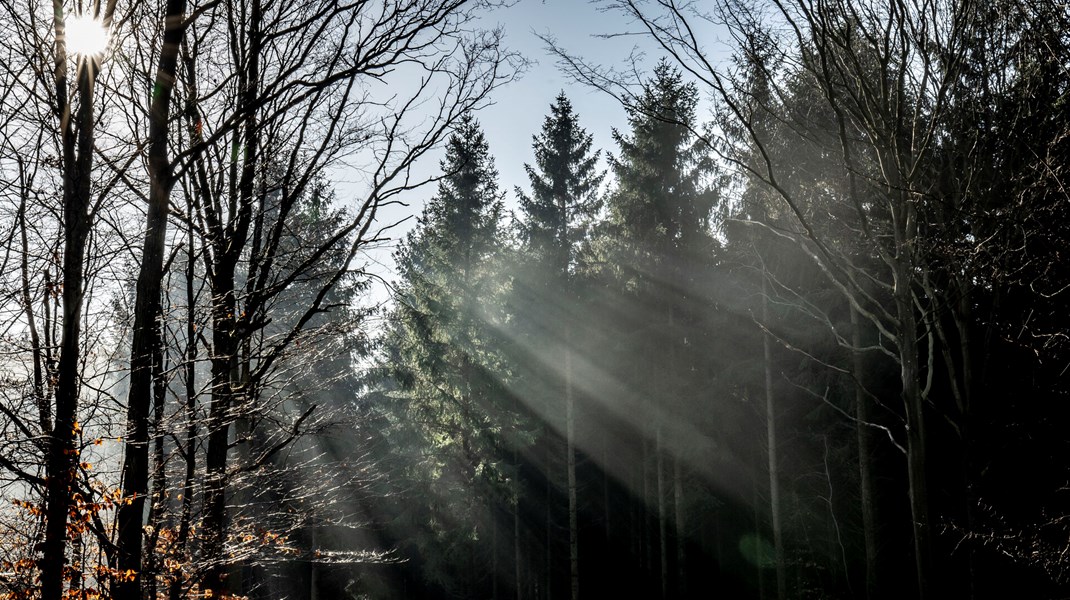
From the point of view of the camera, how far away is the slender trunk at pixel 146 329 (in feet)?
11.9

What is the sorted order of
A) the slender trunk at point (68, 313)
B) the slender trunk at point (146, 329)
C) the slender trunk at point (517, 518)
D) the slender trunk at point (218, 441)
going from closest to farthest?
1. the slender trunk at point (68, 313)
2. the slender trunk at point (146, 329)
3. the slender trunk at point (218, 441)
4. the slender trunk at point (517, 518)

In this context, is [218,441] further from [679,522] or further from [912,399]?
[679,522]

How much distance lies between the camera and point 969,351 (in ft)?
31.6

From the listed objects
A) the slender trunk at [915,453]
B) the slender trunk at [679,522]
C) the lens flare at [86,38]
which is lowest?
the slender trunk at [679,522]

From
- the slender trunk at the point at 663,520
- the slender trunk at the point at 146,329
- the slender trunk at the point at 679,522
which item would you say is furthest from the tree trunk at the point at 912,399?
the slender trunk at the point at 663,520

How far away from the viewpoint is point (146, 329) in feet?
12.1

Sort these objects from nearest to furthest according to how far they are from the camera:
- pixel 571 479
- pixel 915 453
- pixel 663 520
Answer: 1. pixel 915 453
2. pixel 663 520
3. pixel 571 479

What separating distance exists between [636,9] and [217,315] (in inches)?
149

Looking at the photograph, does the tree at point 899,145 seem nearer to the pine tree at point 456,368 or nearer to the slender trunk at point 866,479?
the slender trunk at point 866,479

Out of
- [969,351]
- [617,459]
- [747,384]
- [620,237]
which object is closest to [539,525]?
[617,459]

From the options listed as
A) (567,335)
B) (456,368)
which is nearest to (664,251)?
(567,335)

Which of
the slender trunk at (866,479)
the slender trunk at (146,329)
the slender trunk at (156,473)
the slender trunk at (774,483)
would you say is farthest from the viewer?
the slender trunk at (774,483)

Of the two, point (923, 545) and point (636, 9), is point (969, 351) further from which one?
point (636, 9)

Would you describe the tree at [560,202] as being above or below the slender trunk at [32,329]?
above
